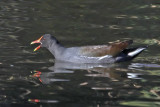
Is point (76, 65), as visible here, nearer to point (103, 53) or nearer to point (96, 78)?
point (103, 53)

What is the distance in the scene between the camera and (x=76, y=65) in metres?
10.6

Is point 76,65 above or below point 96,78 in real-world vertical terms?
below

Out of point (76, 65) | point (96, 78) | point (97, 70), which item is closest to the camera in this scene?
point (96, 78)

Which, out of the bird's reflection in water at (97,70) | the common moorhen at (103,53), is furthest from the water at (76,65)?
the common moorhen at (103,53)

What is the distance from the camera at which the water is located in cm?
802

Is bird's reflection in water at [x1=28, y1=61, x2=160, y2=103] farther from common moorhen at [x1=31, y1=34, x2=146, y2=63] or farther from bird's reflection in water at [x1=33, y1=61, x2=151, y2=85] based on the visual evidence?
common moorhen at [x1=31, y1=34, x2=146, y2=63]

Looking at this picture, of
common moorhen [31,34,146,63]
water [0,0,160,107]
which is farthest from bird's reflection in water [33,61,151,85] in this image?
common moorhen [31,34,146,63]

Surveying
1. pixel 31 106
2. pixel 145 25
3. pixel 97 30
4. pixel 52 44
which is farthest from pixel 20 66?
pixel 145 25

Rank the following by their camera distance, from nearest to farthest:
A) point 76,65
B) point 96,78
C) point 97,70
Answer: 1. point 96,78
2. point 97,70
3. point 76,65

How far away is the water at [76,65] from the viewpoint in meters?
8.02

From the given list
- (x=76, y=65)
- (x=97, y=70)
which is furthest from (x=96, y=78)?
(x=76, y=65)

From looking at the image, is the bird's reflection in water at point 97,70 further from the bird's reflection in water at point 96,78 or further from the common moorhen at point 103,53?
the common moorhen at point 103,53

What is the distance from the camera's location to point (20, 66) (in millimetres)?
10203

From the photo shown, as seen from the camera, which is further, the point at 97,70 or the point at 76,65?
the point at 76,65
